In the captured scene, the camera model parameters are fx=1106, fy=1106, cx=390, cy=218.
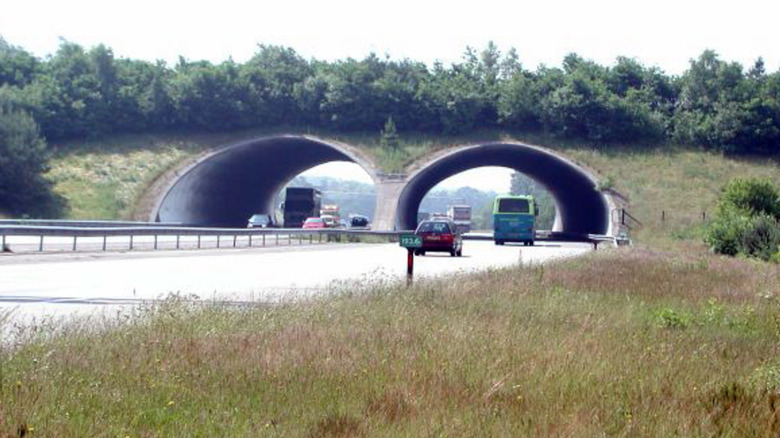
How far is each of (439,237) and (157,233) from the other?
10.7 meters

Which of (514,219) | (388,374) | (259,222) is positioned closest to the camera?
(388,374)

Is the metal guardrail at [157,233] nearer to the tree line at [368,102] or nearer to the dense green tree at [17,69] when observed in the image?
the tree line at [368,102]

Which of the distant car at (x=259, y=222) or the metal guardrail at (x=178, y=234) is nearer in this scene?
the metal guardrail at (x=178, y=234)

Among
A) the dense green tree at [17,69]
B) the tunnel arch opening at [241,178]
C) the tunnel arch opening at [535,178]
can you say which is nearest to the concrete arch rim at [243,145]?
the tunnel arch opening at [241,178]

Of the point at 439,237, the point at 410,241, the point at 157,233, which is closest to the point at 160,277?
the point at 410,241

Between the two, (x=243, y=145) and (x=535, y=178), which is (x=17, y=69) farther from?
(x=535, y=178)

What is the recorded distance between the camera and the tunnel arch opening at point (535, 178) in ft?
230

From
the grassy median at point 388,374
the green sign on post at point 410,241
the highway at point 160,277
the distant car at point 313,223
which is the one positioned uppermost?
the green sign on post at point 410,241

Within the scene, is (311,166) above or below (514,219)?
above

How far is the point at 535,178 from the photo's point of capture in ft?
284

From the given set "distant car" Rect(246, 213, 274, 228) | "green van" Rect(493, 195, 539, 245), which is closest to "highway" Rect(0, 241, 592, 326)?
"green van" Rect(493, 195, 539, 245)

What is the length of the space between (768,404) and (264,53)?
88.8m

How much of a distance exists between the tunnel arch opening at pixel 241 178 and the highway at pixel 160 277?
2853cm

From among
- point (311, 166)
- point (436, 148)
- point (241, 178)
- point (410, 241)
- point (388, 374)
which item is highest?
point (436, 148)
